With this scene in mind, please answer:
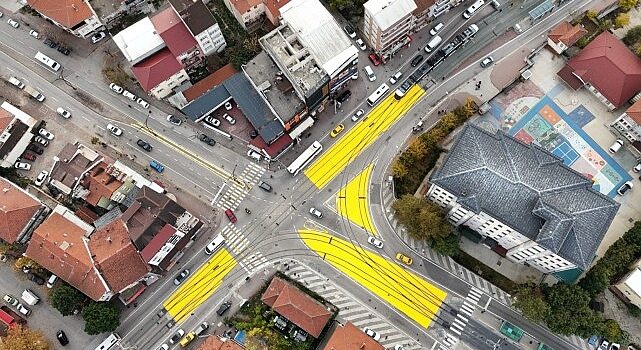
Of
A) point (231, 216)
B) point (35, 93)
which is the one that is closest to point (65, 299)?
point (231, 216)

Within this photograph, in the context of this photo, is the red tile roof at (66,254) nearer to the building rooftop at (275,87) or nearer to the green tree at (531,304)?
the building rooftop at (275,87)

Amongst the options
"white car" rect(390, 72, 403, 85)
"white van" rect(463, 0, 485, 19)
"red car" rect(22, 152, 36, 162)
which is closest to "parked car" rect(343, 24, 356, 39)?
"white car" rect(390, 72, 403, 85)

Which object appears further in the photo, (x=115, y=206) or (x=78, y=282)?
(x=115, y=206)

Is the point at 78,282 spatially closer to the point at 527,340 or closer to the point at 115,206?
the point at 115,206

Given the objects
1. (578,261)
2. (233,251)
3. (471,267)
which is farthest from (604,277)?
(233,251)

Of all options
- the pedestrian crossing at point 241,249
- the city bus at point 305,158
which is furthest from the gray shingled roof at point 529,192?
the pedestrian crossing at point 241,249

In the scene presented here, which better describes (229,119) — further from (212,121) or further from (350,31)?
(350,31)

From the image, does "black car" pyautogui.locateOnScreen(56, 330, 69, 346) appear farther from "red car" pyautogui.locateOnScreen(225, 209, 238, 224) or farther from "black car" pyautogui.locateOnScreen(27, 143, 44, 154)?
"red car" pyautogui.locateOnScreen(225, 209, 238, 224)
